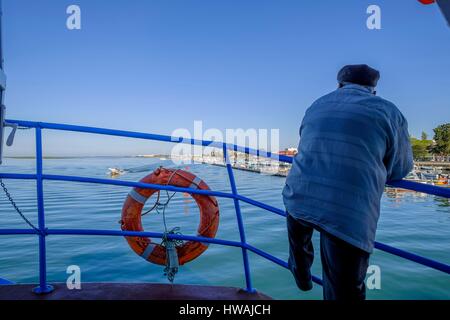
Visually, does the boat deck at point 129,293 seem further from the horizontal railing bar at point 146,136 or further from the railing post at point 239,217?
the horizontal railing bar at point 146,136

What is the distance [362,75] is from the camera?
1416mm

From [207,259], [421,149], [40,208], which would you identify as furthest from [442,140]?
[40,208]

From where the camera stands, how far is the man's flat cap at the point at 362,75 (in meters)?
1.42

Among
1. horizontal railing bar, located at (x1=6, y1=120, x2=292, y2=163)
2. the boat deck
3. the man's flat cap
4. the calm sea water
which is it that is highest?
the man's flat cap

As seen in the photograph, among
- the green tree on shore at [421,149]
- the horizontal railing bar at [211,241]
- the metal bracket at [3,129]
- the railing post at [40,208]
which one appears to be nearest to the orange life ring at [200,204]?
the horizontal railing bar at [211,241]

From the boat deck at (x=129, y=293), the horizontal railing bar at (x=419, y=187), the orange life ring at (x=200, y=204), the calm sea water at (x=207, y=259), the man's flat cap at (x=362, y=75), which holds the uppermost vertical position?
the man's flat cap at (x=362, y=75)

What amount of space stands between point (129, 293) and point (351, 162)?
153 cm

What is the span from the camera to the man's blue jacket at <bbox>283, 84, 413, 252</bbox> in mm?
1228

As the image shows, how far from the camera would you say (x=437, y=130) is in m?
69.5

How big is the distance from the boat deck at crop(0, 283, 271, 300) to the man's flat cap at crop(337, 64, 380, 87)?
4.68 feet

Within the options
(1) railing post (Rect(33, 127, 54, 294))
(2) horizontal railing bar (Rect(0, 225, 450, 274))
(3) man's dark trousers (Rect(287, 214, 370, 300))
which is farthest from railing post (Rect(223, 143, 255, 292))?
(1) railing post (Rect(33, 127, 54, 294))

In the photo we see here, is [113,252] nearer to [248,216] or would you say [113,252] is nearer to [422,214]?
[248,216]

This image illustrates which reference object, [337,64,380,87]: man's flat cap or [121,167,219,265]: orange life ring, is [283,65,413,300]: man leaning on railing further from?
[121,167,219,265]: orange life ring

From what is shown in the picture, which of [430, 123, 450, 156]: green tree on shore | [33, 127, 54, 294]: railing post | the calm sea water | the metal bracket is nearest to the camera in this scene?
the metal bracket
